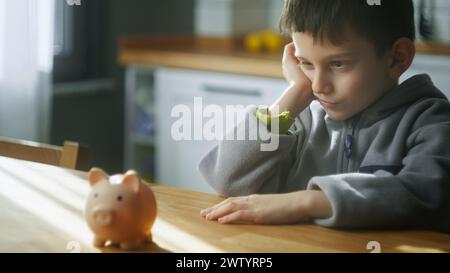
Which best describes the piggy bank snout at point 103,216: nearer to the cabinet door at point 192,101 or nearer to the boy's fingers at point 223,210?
Answer: the boy's fingers at point 223,210

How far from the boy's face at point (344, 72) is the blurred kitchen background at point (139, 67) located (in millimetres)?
1368

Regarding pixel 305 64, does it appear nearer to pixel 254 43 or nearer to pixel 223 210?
pixel 223 210

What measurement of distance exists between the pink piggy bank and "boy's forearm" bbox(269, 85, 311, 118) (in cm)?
39

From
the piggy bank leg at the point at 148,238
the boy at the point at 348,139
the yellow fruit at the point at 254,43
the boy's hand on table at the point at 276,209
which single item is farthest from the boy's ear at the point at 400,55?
the yellow fruit at the point at 254,43

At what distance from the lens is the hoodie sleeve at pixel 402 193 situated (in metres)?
0.92

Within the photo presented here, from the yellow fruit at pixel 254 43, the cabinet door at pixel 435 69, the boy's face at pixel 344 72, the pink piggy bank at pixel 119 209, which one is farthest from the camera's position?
the yellow fruit at pixel 254 43

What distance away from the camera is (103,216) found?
798 mm

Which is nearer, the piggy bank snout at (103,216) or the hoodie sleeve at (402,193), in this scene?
the piggy bank snout at (103,216)

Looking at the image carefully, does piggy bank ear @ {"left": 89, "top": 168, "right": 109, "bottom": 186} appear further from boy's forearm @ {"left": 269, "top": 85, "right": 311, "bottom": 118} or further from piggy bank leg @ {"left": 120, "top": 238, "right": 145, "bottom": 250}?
boy's forearm @ {"left": 269, "top": 85, "right": 311, "bottom": 118}

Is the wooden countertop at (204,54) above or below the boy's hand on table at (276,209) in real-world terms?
below

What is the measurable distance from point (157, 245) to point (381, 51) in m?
0.44

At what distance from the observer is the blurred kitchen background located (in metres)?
2.65

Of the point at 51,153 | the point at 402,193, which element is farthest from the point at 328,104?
the point at 51,153

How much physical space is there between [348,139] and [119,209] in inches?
16.7
